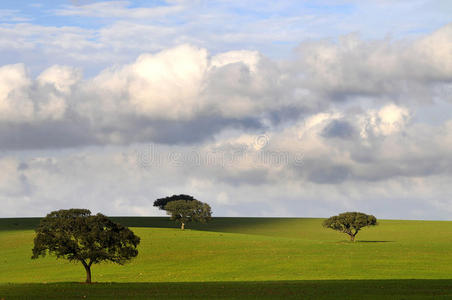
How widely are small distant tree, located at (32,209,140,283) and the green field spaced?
8.36 ft

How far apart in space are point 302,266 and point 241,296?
26883mm

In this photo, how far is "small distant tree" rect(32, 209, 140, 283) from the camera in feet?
171

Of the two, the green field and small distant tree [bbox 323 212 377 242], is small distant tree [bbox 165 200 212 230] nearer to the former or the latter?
the green field

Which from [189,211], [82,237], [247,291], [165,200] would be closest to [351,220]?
[189,211]

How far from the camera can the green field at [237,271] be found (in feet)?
136

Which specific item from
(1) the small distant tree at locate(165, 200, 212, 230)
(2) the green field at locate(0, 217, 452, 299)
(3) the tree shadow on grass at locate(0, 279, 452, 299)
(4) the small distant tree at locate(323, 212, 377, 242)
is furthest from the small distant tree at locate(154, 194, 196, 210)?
(3) the tree shadow on grass at locate(0, 279, 452, 299)

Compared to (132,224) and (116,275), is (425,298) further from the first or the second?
(132,224)

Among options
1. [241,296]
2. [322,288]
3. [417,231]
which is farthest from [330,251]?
[417,231]

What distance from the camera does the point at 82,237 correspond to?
2057 inches

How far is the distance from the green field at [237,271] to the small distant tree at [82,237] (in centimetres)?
255

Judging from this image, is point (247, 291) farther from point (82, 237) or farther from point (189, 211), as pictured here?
point (189, 211)

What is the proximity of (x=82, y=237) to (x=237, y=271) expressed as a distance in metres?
17.9

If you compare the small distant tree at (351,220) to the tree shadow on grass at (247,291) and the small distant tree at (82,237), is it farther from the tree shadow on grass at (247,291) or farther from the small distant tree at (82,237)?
the small distant tree at (82,237)

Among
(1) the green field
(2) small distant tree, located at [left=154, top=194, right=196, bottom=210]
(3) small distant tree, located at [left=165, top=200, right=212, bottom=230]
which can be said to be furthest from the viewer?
(2) small distant tree, located at [left=154, top=194, right=196, bottom=210]
